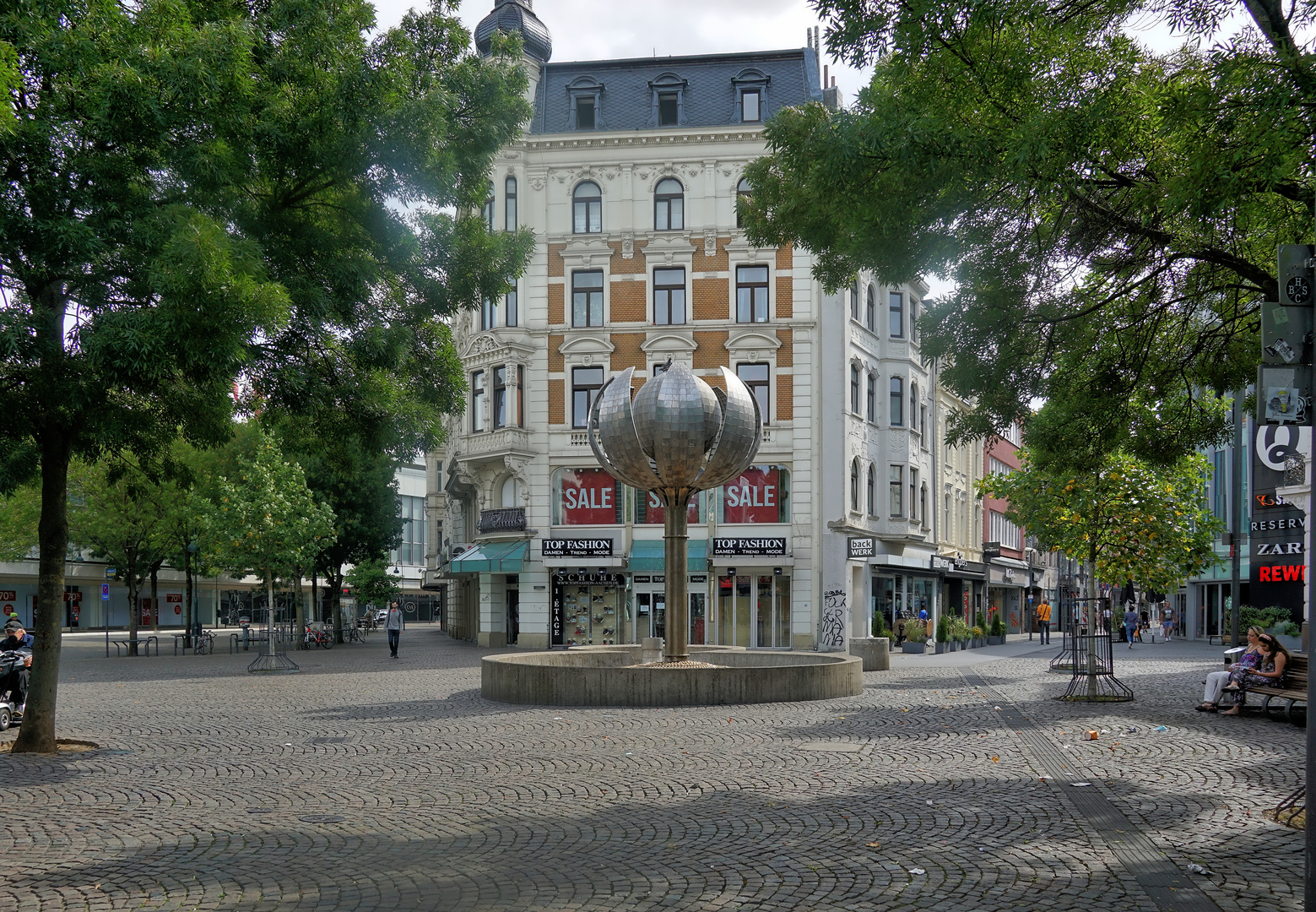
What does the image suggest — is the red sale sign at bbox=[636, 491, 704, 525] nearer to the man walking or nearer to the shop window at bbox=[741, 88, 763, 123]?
the man walking

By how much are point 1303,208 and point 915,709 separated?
29.3 feet

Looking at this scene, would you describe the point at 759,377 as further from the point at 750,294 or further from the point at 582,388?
the point at 582,388

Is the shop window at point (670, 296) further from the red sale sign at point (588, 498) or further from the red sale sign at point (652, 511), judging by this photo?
the red sale sign at point (652, 511)

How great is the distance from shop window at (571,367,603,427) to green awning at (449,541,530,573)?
4533 mm

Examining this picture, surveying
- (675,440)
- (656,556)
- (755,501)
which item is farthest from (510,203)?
(675,440)

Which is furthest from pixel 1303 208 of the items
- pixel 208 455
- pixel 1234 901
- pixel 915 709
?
pixel 208 455

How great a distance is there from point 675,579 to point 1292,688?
8.91m

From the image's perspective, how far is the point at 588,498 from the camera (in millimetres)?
39938

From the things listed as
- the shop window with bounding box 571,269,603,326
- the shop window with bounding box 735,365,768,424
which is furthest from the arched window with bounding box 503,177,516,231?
the shop window with bounding box 735,365,768,424

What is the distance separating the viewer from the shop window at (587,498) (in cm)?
3981

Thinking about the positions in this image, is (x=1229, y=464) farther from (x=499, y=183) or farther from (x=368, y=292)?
(x=368, y=292)

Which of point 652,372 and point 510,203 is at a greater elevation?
point 510,203

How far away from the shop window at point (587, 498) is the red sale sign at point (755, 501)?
3497 mm

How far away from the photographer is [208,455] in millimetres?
43844
